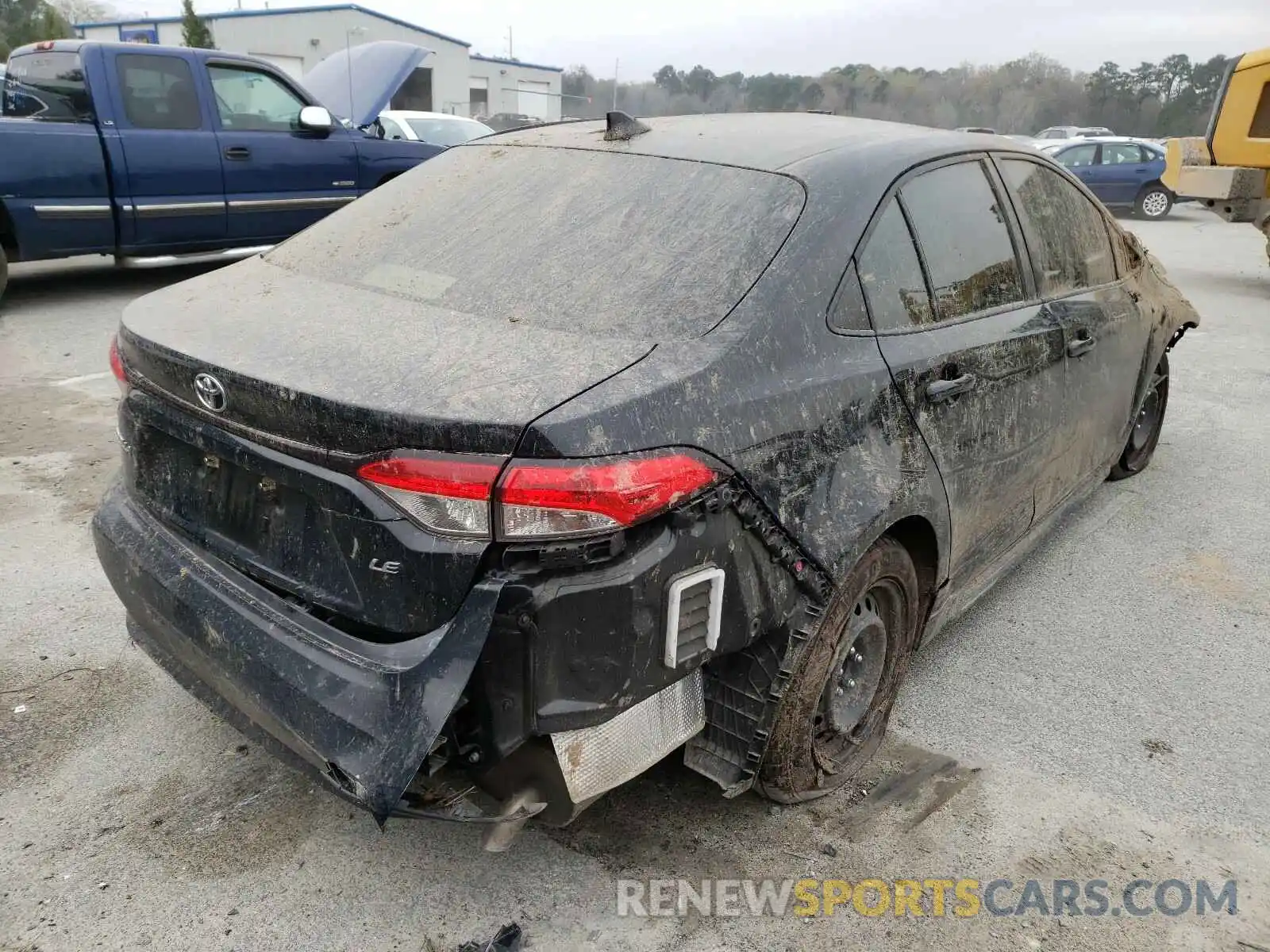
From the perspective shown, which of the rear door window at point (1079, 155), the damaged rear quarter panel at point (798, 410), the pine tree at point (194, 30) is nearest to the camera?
the damaged rear quarter panel at point (798, 410)

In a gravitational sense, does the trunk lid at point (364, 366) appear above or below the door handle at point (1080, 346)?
above

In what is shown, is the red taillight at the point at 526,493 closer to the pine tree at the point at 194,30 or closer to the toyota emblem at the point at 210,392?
the toyota emblem at the point at 210,392

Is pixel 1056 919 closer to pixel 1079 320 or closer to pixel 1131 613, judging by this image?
pixel 1131 613

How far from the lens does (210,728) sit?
2.76 m

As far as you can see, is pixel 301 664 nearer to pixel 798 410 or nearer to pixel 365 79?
pixel 798 410

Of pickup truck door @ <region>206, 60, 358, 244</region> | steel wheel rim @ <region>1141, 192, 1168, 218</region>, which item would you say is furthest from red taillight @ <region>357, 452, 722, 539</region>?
steel wheel rim @ <region>1141, 192, 1168, 218</region>

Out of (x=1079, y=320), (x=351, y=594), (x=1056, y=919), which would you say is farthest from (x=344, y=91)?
(x=1056, y=919)

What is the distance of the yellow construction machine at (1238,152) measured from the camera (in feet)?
33.1

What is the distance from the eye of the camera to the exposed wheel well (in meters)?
2.54

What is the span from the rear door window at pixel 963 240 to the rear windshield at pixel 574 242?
1.67 ft

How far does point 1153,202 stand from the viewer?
19.7 m

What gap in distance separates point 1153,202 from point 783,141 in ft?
66.8

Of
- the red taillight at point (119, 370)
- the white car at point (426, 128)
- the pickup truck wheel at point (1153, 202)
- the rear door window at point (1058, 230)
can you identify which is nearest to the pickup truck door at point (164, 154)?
the white car at point (426, 128)

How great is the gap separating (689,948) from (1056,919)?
33.7 inches
